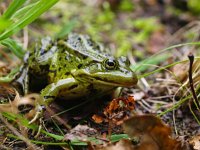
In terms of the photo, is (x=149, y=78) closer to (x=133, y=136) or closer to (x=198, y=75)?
(x=198, y=75)

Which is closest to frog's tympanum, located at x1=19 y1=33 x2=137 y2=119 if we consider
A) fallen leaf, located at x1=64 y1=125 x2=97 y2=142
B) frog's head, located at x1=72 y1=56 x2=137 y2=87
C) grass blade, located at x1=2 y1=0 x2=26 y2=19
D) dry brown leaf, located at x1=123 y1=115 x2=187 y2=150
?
frog's head, located at x1=72 y1=56 x2=137 y2=87

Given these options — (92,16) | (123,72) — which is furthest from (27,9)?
(92,16)

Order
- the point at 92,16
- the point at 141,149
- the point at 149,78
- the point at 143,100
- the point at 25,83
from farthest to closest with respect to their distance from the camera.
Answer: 1. the point at 92,16
2. the point at 149,78
3. the point at 143,100
4. the point at 25,83
5. the point at 141,149

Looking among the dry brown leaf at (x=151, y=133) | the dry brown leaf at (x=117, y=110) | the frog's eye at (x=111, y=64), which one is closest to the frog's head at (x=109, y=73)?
the frog's eye at (x=111, y=64)

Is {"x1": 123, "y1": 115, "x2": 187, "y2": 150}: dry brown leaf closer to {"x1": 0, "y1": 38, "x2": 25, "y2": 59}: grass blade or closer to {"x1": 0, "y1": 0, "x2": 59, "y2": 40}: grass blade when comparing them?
{"x1": 0, "y1": 0, "x2": 59, "y2": 40}: grass blade

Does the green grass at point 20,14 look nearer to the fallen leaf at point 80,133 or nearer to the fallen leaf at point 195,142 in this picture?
the fallen leaf at point 80,133

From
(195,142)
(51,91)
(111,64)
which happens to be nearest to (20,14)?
(51,91)
